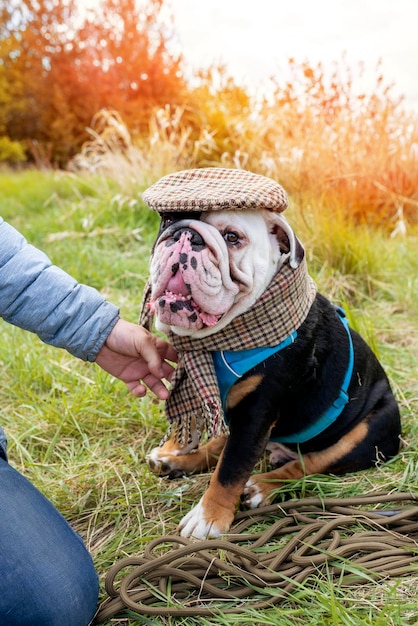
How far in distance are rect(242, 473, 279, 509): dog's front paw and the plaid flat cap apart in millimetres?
985

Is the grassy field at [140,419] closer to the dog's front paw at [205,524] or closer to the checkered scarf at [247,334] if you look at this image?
the dog's front paw at [205,524]

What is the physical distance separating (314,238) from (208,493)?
96.9 inches

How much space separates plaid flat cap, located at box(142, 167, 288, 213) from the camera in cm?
175

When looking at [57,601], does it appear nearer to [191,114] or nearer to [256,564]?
[256,564]

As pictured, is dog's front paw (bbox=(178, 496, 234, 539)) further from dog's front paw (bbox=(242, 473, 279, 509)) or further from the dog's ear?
the dog's ear

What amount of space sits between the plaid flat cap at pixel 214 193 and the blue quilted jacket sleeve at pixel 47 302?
417mm

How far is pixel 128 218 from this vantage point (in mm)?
5594

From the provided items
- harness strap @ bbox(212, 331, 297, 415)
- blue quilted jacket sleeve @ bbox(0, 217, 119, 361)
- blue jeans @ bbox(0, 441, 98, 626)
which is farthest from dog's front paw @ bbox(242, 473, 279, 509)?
blue quilted jacket sleeve @ bbox(0, 217, 119, 361)

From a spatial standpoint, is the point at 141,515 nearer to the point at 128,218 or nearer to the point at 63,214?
the point at 128,218

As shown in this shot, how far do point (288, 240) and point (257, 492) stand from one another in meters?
0.91

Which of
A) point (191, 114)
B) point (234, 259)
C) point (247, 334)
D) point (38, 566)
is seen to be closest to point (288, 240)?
point (234, 259)

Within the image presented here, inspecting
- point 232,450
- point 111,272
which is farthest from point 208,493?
point 111,272

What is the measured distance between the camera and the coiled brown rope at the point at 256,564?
1757 millimetres

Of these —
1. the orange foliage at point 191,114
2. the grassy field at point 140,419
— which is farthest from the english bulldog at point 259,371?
the orange foliage at point 191,114
